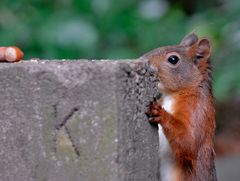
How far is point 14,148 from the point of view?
100 inches

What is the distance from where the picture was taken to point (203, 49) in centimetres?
392

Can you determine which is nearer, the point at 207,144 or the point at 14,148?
the point at 14,148

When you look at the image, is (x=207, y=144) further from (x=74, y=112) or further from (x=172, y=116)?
(x=74, y=112)

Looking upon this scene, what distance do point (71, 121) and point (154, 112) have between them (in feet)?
1.13

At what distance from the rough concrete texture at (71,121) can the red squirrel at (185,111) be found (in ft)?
0.74

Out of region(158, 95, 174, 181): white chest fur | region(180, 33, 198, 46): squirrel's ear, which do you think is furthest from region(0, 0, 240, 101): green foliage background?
region(158, 95, 174, 181): white chest fur

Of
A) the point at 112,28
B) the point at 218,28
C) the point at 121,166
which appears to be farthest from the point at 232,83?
the point at 121,166

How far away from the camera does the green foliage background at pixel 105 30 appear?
16.5ft

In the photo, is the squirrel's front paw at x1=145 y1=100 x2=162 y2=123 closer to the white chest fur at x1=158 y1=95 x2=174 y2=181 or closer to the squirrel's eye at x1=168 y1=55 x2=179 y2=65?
the white chest fur at x1=158 y1=95 x2=174 y2=181

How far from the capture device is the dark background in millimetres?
5035

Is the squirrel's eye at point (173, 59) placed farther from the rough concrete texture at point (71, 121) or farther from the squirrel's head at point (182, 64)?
the rough concrete texture at point (71, 121)

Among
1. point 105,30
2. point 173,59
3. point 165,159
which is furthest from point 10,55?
point 105,30

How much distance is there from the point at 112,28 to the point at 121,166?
293cm

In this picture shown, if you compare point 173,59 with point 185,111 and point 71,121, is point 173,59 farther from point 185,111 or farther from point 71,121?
point 71,121
